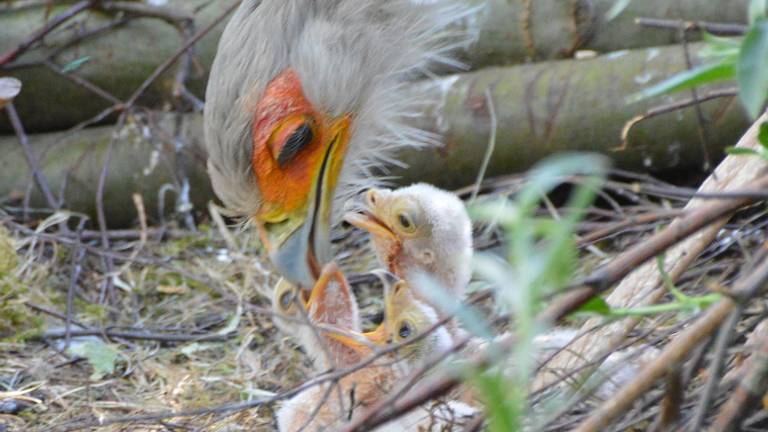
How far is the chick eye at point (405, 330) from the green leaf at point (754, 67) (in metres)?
1.17

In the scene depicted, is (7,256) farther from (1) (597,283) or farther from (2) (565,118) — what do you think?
(1) (597,283)

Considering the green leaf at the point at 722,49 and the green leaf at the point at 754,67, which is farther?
the green leaf at the point at 722,49

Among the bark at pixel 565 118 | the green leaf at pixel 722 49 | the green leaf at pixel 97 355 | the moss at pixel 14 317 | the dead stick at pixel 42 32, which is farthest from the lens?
the dead stick at pixel 42 32

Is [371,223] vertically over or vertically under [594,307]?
under

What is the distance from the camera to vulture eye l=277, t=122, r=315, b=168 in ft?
7.64

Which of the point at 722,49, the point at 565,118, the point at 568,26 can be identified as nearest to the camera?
the point at 722,49

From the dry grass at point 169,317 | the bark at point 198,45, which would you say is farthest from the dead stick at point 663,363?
the bark at point 198,45

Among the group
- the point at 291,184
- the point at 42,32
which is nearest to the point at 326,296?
the point at 291,184

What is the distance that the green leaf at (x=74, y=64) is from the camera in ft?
12.4

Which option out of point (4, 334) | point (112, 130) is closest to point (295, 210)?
point (4, 334)

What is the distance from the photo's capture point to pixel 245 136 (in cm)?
230

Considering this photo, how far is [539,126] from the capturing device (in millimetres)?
3496

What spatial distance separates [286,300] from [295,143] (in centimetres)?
34

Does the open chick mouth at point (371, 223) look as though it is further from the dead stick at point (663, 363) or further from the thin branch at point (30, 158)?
the thin branch at point (30, 158)
